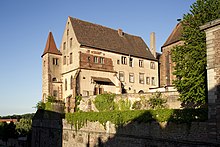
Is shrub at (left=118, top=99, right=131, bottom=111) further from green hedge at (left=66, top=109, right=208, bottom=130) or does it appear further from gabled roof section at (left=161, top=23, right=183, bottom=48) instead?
gabled roof section at (left=161, top=23, right=183, bottom=48)

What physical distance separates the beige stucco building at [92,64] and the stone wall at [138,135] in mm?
7898

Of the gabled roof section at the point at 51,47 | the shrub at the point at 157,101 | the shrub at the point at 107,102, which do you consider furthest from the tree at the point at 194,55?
the gabled roof section at the point at 51,47

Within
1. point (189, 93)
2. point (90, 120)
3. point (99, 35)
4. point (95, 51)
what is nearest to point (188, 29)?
point (189, 93)

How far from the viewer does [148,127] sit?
18.9 m

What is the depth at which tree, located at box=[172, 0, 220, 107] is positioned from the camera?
1867 centimetres

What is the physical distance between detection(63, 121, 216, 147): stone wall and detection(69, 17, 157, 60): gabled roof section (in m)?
14.1

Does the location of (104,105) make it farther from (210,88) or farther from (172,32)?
(172,32)

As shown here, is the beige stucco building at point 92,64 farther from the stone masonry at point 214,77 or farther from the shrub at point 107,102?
the stone masonry at point 214,77

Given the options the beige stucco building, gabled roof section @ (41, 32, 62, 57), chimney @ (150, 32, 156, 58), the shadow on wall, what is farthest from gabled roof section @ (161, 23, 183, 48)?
the shadow on wall

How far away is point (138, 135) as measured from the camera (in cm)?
1964

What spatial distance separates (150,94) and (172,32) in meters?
19.7

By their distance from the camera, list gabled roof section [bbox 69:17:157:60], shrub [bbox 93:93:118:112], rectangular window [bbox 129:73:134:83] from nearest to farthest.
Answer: shrub [bbox 93:93:118:112]
gabled roof section [bbox 69:17:157:60]
rectangular window [bbox 129:73:134:83]

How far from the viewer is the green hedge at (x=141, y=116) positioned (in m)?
16.0

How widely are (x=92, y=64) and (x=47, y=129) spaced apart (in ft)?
35.1
